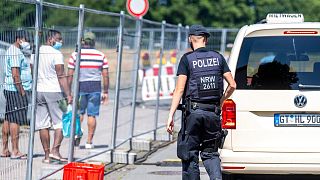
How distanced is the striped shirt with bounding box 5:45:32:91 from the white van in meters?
2.20

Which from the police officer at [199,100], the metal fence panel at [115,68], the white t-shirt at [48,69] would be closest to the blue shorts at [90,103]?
the metal fence panel at [115,68]

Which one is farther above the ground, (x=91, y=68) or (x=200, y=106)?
(x=91, y=68)

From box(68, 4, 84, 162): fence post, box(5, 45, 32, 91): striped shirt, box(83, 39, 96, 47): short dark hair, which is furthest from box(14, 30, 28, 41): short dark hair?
box(83, 39, 96, 47): short dark hair

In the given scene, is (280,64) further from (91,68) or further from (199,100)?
(91,68)

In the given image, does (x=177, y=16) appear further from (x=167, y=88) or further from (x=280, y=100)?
(x=280, y=100)

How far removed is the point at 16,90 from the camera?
939 centimetres

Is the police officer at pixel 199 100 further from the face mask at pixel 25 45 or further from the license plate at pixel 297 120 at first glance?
the face mask at pixel 25 45

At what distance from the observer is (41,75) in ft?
35.0

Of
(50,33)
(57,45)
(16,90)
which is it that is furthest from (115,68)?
(16,90)

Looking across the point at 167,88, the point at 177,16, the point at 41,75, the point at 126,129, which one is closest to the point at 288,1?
the point at 177,16

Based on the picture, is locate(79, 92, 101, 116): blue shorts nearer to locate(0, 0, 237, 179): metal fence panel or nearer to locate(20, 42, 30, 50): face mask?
locate(0, 0, 237, 179): metal fence panel

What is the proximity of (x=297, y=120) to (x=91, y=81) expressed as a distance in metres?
5.00

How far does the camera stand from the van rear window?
9.59m

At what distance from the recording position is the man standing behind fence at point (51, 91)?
10648 millimetres
